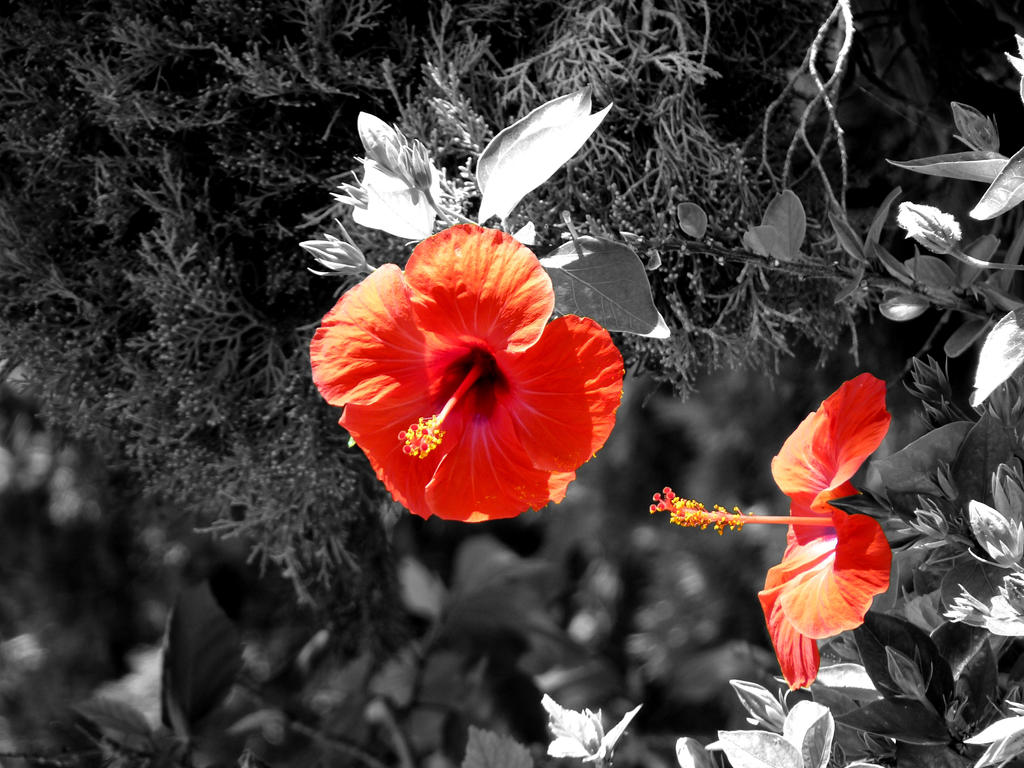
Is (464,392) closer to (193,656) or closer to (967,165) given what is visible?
(967,165)

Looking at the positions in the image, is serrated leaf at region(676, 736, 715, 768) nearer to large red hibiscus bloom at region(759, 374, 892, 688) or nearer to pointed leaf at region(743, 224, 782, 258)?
large red hibiscus bloom at region(759, 374, 892, 688)

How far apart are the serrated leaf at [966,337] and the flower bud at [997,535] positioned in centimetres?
16

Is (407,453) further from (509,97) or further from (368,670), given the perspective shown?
(368,670)

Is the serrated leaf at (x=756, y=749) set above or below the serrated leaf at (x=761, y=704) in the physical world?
above

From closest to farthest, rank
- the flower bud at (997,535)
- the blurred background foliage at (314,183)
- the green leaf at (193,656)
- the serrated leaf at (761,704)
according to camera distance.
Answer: the flower bud at (997,535), the serrated leaf at (761,704), the blurred background foliage at (314,183), the green leaf at (193,656)

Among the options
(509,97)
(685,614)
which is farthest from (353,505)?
(685,614)

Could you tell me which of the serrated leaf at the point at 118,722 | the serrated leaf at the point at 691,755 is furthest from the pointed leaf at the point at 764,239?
the serrated leaf at the point at 118,722

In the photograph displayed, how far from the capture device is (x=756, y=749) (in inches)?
22.7

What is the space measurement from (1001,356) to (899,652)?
0.19 m

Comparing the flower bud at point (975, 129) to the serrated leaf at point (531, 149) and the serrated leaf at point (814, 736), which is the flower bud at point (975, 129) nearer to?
the serrated leaf at point (531, 149)

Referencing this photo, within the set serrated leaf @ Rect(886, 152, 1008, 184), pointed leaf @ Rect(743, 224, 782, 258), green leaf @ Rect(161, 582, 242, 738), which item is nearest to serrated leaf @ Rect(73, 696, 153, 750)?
green leaf @ Rect(161, 582, 242, 738)

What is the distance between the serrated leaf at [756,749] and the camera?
0.57 metres

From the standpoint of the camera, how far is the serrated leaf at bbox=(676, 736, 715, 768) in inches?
24.5

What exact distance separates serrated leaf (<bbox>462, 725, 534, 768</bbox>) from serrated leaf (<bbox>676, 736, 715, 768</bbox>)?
0.17 m
